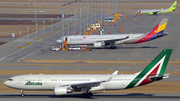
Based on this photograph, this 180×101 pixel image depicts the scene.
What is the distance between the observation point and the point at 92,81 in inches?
2028

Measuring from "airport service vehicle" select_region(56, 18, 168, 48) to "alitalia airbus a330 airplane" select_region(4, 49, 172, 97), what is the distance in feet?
162

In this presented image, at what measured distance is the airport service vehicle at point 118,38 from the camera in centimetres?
10019

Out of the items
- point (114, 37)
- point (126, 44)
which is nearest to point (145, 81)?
point (114, 37)

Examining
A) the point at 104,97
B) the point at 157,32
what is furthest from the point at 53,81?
the point at 157,32

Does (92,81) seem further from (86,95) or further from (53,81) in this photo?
(53,81)

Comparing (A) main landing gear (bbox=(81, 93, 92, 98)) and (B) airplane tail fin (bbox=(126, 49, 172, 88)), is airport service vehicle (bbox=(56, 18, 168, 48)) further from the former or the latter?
(B) airplane tail fin (bbox=(126, 49, 172, 88))

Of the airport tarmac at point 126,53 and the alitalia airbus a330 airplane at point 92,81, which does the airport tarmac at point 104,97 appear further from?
the airport tarmac at point 126,53

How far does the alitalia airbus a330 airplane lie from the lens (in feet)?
167

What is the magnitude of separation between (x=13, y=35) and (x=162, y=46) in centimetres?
5425

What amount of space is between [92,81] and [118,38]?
51147 millimetres

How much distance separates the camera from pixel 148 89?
59.6 m

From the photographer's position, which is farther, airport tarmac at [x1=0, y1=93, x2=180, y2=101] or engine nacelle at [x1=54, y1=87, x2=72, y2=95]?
airport tarmac at [x1=0, y1=93, x2=180, y2=101]

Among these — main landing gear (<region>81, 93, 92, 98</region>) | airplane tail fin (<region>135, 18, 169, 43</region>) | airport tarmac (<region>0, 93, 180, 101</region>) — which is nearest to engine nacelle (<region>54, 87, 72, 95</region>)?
airport tarmac (<region>0, 93, 180, 101</region>)

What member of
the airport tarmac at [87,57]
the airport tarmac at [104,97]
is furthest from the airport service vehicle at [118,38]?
the airport tarmac at [104,97]
